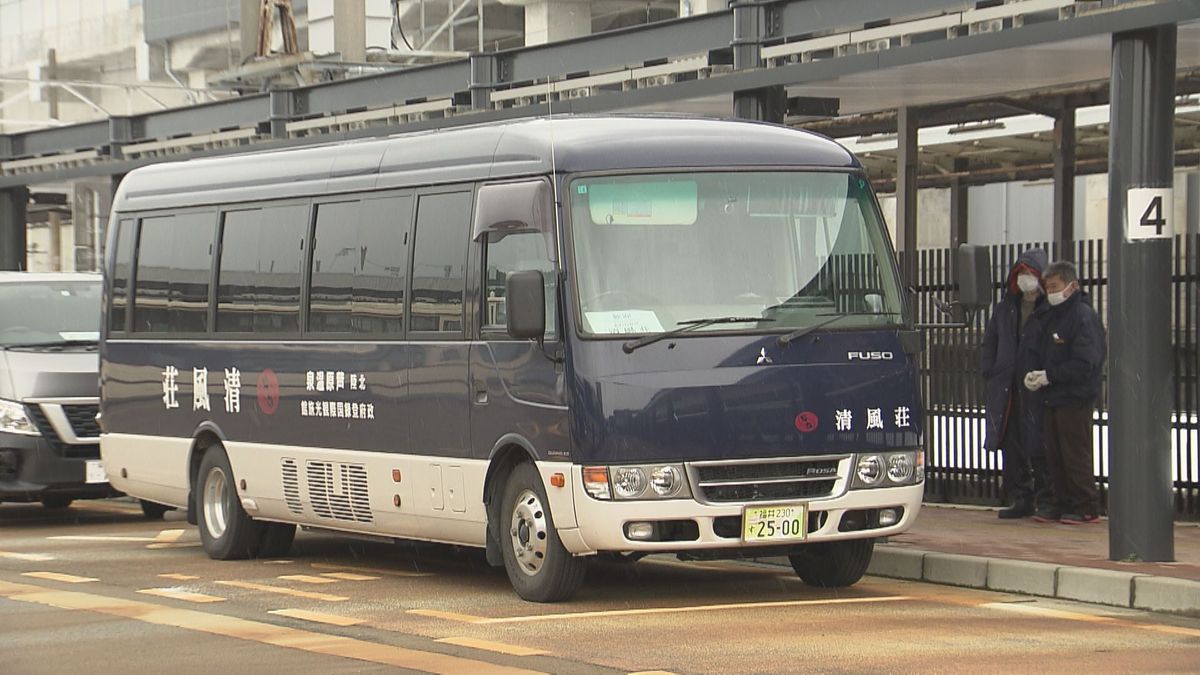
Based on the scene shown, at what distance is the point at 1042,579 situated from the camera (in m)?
12.4

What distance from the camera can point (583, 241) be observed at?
11.8 metres

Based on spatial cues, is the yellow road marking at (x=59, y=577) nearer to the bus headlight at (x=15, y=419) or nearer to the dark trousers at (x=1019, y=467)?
the bus headlight at (x=15, y=419)

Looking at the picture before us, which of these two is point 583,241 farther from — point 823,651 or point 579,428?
point 823,651

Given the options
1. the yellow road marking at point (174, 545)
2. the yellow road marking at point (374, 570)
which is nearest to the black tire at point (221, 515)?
the yellow road marking at point (374, 570)

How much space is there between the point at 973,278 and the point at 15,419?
8.90 meters

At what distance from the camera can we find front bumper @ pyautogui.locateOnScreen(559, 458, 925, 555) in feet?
37.3

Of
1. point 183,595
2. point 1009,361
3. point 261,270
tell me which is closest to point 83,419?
point 261,270

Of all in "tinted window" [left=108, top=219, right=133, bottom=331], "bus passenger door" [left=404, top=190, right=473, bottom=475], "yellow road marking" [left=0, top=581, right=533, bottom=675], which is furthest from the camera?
"tinted window" [left=108, top=219, right=133, bottom=331]

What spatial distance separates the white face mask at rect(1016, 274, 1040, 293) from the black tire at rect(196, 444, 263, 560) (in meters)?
5.81

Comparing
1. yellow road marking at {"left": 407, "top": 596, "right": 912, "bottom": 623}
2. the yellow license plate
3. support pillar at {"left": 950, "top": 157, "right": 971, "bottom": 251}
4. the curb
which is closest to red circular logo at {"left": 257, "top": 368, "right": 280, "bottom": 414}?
yellow road marking at {"left": 407, "top": 596, "right": 912, "bottom": 623}

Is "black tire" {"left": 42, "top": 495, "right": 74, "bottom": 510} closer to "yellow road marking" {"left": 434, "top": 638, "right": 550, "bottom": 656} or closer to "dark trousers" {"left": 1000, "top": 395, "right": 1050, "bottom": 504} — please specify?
"dark trousers" {"left": 1000, "top": 395, "right": 1050, "bottom": 504}

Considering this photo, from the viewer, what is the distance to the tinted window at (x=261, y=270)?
47.5ft

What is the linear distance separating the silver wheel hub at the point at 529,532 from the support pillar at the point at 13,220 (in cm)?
1892

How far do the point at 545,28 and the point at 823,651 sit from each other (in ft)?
98.7
